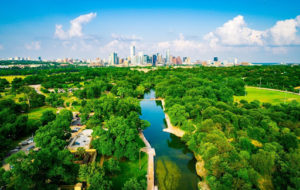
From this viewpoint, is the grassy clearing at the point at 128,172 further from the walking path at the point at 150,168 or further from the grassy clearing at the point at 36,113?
the grassy clearing at the point at 36,113

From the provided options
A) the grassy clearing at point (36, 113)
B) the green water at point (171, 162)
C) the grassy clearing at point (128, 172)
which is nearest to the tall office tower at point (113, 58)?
the grassy clearing at point (36, 113)

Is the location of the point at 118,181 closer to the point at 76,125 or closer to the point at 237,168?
the point at 237,168

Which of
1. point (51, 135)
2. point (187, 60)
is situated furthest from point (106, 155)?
point (187, 60)

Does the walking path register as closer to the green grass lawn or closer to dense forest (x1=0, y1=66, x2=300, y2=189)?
dense forest (x1=0, y1=66, x2=300, y2=189)

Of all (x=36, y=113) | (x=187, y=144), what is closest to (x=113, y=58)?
(x=36, y=113)

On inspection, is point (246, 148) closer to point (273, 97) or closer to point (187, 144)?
point (187, 144)

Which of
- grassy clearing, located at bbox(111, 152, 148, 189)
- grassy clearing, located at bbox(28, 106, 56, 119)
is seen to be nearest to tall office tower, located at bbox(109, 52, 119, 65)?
grassy clearing, located at bbox(28, 106, 56, 119)
